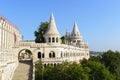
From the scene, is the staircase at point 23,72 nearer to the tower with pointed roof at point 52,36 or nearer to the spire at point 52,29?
the tower with pointed roof at point 52,36

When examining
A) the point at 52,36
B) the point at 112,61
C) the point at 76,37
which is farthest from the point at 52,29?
the point at 76,37

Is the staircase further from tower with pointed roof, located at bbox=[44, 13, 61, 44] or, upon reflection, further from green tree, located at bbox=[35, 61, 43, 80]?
tower with pointed roof, located at bbox=[44, 13, 61, 44]

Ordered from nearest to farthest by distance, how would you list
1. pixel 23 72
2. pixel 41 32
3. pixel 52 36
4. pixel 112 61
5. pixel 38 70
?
pixel 23 72
pixel 38 70
pixel 52 36
pixel 112 61
pixel 41 32

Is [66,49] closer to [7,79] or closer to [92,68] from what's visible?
[92,68]

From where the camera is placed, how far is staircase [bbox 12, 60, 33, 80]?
42.4 meters

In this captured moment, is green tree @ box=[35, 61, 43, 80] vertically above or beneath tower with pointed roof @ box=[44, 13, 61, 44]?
beneath

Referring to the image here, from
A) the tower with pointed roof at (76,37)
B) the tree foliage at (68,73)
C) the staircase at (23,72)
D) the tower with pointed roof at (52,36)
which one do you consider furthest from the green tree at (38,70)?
the tower with pointed roof at (76,37)

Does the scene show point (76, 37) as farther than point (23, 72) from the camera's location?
Yes

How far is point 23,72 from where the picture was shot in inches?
1777

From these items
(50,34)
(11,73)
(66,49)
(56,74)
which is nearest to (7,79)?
(11,73)

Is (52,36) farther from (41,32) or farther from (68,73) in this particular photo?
(41,32)

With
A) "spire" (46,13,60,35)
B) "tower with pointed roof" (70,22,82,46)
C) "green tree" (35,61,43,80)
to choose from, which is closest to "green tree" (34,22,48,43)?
"spire" (46,13,60,35)

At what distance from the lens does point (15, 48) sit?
5447 cm

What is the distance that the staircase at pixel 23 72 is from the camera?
42.4 meters
